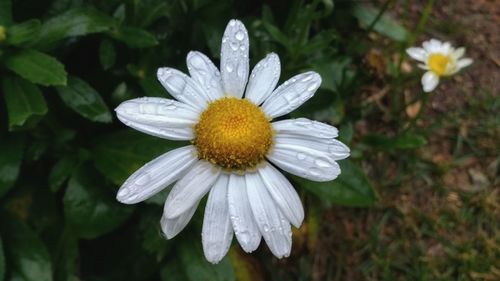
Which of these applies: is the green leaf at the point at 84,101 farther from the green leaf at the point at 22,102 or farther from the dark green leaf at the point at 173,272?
the dark green leaf at the point at 173,272

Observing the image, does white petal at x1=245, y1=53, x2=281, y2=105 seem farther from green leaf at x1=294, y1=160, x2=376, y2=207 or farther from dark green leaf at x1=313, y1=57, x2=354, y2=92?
dark green leaf at x1=313, y1=57, x2=354, y2=92

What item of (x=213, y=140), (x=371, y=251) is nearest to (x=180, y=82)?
(x=213, y=140)

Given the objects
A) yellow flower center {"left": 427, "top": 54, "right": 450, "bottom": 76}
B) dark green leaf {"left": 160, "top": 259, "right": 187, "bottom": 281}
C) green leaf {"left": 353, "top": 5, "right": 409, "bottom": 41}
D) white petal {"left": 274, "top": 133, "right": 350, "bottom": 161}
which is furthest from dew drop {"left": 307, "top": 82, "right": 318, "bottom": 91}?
green leaf {"left": 353, "top": 5, "right": 409, "bottom": 41}

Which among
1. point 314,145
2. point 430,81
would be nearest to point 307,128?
point 314,145

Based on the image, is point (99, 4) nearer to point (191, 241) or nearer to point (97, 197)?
point (97, 197)

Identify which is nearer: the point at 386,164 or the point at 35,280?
the point at 35,280
